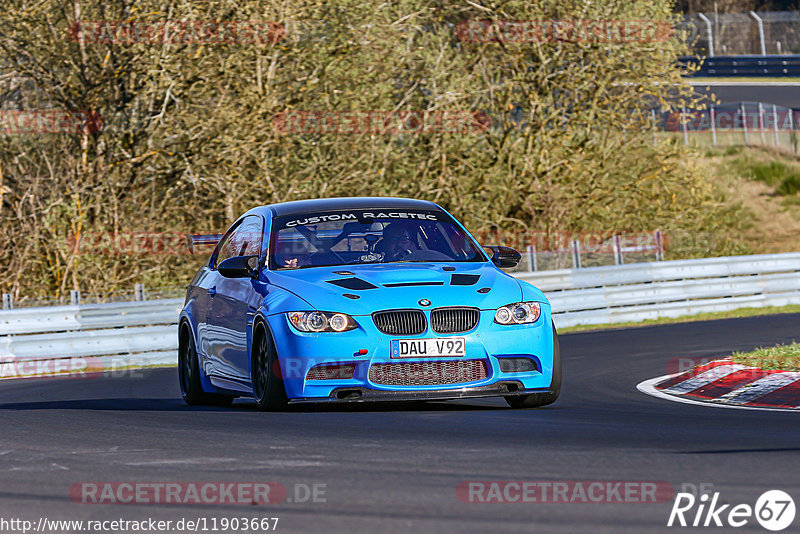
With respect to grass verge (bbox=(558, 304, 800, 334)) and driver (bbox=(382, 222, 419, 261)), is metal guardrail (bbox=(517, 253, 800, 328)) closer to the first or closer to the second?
grass verge (bbox=(558, 304, 800, 334))

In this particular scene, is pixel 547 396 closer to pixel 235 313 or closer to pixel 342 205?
pixel 342 205

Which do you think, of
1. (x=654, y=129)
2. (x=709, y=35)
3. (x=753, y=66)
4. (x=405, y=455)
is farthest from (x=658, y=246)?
(x=709, y=35)

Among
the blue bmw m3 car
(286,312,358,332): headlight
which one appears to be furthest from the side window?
(286,312,358,332): headlight

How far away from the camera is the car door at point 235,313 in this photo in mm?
10555

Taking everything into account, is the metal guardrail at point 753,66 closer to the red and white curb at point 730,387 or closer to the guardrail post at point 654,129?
the guardrail post at point 654,129

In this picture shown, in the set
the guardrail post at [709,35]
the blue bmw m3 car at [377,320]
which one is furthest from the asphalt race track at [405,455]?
the guardrail post at [709,35]

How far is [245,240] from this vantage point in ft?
38.9

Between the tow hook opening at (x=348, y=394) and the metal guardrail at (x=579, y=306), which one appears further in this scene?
the metal guardrail at (x=579, y=306)

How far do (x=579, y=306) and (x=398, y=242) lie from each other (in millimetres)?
12820

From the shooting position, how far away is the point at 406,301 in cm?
955

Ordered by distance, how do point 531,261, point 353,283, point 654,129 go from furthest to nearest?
point 654,129, point 531,261, point 353,283

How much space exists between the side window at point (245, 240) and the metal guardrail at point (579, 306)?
6903 millimetres

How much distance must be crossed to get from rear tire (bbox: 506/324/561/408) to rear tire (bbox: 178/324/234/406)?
2.84 metres

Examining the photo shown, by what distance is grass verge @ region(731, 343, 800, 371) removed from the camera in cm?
1166
